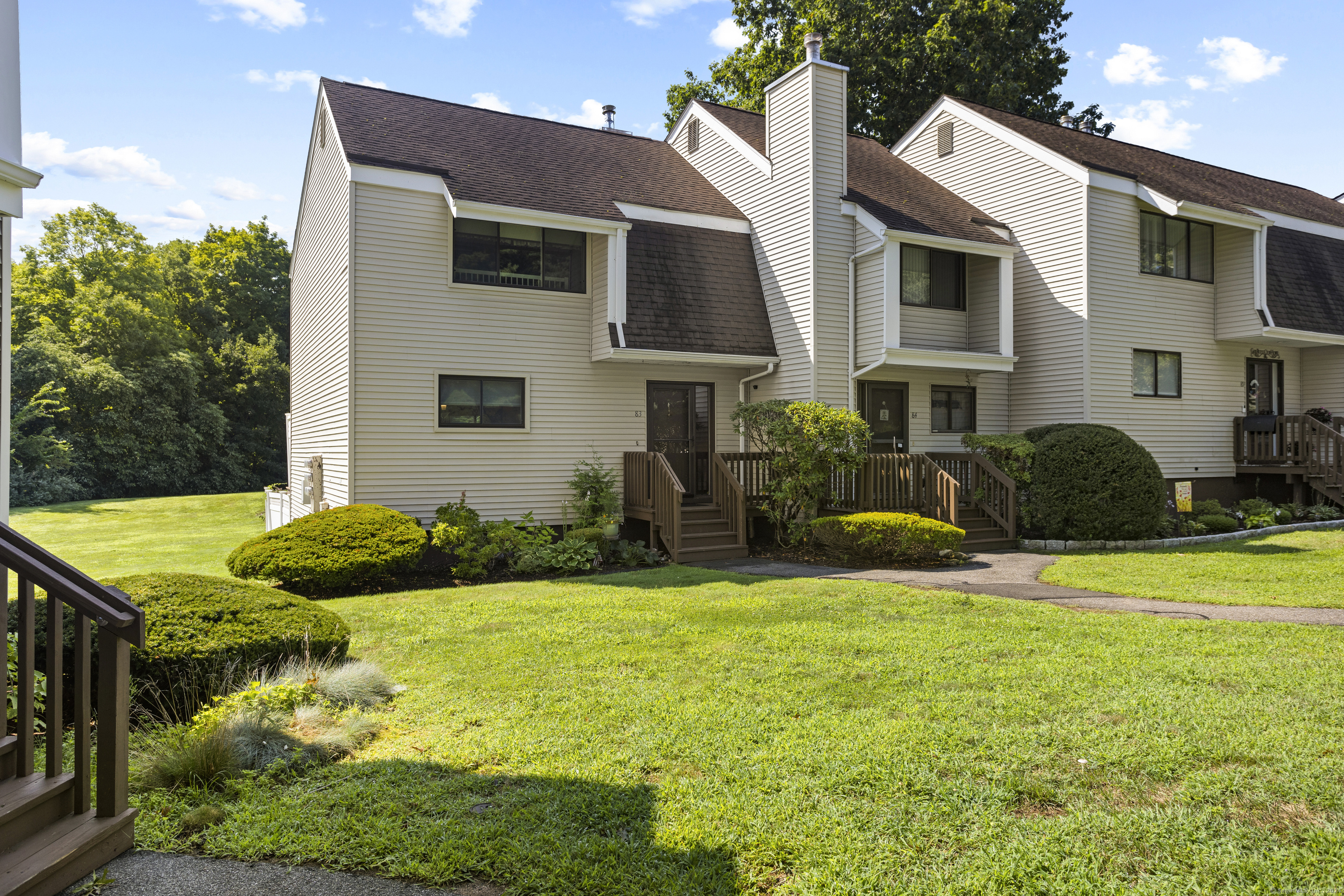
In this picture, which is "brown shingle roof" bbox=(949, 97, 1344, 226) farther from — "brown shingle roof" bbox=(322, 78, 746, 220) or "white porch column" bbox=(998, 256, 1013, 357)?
"brown shingle roof" bbox=(322, 78, 746, 220)

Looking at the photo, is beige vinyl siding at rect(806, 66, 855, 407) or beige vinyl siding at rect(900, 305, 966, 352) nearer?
beige vinyl siding at rect(806, 66, 855, 407)

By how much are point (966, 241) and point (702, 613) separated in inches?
410

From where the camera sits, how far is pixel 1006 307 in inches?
603

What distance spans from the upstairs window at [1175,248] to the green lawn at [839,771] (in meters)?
12.3

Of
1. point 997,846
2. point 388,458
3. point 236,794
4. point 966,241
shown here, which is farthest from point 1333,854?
point 966,241

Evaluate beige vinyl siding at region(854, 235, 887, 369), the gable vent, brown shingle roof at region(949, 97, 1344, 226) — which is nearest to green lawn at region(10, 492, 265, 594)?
beige vinyl siding at region(854, 235, 887, 369)

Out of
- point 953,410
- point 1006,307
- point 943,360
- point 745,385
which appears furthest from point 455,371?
point 1006,307

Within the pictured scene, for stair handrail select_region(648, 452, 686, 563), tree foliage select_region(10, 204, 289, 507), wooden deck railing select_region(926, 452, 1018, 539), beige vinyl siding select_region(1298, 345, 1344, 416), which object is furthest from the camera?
→ tree foliage select_region(10, 204, 289, 507)

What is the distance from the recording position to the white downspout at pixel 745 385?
48.4 feet

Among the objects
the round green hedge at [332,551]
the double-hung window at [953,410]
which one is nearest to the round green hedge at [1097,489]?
the double-hung window at [953,410]

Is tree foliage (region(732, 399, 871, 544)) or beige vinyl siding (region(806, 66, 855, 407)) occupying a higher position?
beige vinyl siding (region(806, 66, 855, 407))

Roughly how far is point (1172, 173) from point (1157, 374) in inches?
231

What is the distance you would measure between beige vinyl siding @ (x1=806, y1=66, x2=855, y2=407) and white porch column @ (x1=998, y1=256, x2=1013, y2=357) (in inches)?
125

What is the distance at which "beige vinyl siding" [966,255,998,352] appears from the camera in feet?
52.8
